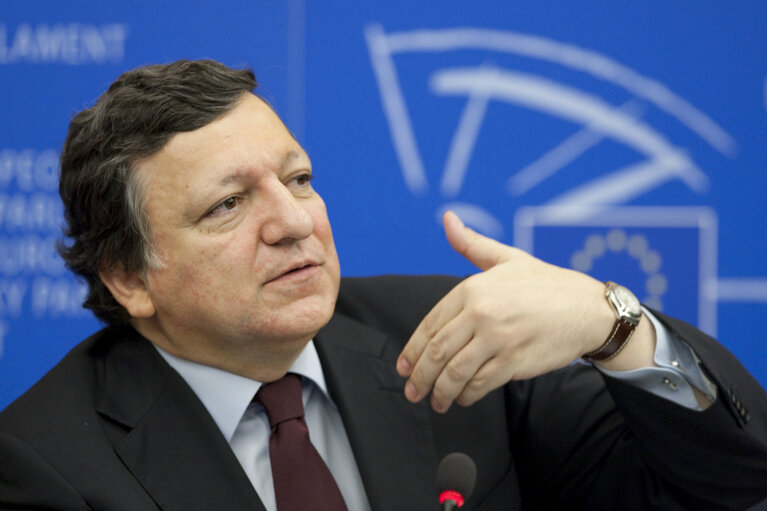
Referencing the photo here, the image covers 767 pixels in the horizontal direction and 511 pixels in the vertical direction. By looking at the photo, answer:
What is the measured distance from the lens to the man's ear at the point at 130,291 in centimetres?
158

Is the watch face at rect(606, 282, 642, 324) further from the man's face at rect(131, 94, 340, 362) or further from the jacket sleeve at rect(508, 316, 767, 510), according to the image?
the man's face at rect(131, 94, 340, 362)

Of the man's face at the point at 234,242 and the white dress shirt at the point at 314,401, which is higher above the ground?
the man's face at the point at 234,242

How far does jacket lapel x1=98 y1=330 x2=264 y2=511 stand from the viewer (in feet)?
4.47

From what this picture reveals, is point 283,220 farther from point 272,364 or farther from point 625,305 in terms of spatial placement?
point 625,305

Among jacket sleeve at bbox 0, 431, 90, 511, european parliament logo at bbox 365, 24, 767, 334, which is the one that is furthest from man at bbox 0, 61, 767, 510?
european parliament logo at bbox 365, 24, 767, 334

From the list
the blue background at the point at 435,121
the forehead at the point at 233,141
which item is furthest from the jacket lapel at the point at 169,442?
the blue background at the point at 435,121

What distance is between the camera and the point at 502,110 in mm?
2518

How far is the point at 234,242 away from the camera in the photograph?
1452 millimetres

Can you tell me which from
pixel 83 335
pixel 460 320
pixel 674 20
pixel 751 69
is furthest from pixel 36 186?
pixel 751 69

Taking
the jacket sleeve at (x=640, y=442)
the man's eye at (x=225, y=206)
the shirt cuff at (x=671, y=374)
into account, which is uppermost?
the man's eye at (x=225, y=206)

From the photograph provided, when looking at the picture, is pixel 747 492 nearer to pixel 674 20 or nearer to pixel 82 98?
pixel 674 20

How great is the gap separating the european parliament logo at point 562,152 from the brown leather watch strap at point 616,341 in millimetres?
1090

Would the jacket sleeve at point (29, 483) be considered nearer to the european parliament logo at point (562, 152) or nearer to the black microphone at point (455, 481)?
the black microphone at point (455, 481)

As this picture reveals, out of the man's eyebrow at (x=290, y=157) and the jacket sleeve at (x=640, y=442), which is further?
the man's eyebrow at (x=290, y=157)
